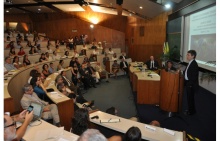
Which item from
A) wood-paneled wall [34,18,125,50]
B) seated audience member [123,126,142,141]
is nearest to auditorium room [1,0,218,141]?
seated audience member [123,126,142,141]

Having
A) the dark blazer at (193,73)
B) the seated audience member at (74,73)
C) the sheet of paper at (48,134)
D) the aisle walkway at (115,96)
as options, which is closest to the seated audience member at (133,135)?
the sheet of paper at (48,134)

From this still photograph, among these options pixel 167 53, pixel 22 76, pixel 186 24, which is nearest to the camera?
pixel 22 76

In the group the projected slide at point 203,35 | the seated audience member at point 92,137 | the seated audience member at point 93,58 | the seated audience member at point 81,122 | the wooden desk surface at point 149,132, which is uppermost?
the projected slide at point 203,35

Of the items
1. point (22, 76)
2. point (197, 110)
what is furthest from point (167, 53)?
point (22, 76)

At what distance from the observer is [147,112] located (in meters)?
4.95

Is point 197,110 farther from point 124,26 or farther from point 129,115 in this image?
point 124,26

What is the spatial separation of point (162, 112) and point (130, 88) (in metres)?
3.08

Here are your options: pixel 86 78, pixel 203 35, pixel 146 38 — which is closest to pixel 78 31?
pixel 146 38

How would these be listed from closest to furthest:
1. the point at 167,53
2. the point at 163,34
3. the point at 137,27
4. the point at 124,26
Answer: the point at 167,53
the point at 163,34
the point at 137,27
the point at 124,26

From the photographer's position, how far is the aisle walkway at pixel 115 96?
5492 mm

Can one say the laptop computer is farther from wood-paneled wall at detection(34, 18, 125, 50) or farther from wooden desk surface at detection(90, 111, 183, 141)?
wood-paneled wall at detection(34, 18, 125, 50)

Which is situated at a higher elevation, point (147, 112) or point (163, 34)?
point (163, 34)

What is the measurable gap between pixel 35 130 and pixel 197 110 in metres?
4.06

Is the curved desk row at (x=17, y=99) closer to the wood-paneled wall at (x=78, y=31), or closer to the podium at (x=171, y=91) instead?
the podium at (x=171, y=91)
